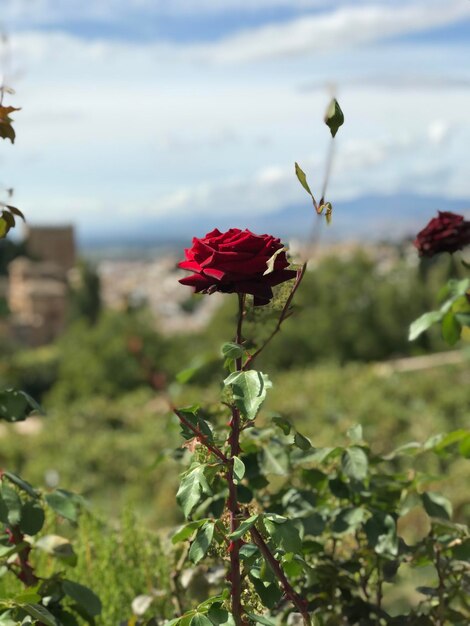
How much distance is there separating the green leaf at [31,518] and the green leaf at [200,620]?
0.34 m

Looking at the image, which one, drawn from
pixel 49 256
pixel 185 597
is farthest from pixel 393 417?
pixel 49 256

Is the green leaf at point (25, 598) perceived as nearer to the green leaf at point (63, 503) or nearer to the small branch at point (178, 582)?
the green leaf at point (63, 503)

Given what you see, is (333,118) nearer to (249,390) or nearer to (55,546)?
(249,390)

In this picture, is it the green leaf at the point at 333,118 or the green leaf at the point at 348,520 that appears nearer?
the green leaf at the point at 333,118

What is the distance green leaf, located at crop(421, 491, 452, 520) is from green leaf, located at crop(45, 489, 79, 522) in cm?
58

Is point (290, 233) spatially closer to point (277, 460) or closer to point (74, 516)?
point (277, 460)

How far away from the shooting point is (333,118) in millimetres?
1015

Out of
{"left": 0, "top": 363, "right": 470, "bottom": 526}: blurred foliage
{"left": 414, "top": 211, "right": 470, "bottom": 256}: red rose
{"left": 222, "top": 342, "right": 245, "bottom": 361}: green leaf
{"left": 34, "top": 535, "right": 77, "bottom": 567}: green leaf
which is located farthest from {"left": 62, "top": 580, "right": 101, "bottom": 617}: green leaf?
{"left": 0, "top": 363, "right": 470, "bottom": 526}: blurred foliage

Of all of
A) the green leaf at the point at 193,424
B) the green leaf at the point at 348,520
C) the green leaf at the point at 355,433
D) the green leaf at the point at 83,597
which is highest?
the green leaf at the point at 193,424

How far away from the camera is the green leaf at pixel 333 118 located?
1015 mm

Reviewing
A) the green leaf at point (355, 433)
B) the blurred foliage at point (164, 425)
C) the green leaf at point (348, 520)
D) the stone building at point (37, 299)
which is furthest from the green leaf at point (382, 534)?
the stone building at point (37, 299)

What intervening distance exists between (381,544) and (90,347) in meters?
15.1

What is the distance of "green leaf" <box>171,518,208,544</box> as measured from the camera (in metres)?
1.06

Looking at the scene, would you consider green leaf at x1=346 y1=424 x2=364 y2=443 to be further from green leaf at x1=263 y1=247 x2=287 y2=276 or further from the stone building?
the stone building
